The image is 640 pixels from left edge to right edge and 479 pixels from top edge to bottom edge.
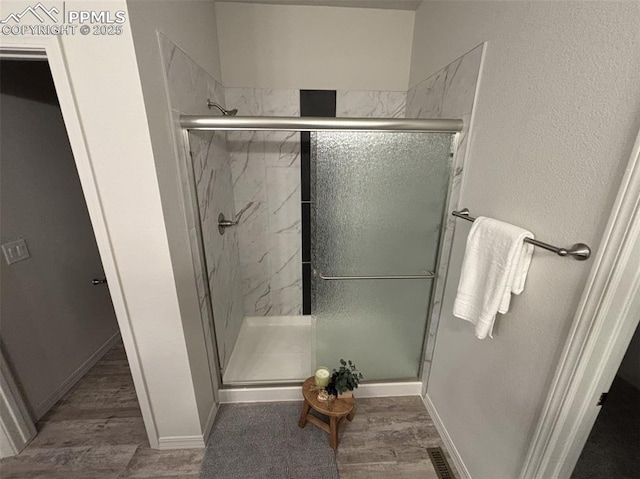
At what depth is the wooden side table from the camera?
1.37 m

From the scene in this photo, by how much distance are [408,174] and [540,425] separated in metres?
1.11

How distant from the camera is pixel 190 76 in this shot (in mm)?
1340

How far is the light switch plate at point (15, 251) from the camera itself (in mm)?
1387

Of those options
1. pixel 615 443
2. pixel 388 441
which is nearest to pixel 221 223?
pixel 388 441

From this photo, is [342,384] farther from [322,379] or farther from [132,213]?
[132,213]

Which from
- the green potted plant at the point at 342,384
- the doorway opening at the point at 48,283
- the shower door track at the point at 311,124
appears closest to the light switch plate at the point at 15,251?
the doorway opening at the point at 48,283

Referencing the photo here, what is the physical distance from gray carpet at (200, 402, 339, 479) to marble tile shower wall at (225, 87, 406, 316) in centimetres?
95

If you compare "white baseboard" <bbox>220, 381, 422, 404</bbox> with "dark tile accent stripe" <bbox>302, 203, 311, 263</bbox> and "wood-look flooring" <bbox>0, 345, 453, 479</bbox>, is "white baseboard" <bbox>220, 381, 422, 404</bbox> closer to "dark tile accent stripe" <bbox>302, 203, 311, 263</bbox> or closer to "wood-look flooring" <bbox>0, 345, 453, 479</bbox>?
"wood-look flooring" <bbox>0, 345, 453, 479</bbox>

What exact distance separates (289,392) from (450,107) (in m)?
1.91

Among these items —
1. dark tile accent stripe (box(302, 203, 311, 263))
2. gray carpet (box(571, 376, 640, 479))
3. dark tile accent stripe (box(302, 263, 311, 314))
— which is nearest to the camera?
gray carpet (box(571, 376, 640, 479))

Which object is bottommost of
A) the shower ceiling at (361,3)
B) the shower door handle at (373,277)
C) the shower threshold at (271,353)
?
the shower threshold at (271,353)

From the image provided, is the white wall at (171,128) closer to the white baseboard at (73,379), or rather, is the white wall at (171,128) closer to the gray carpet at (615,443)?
the white baseboard at (73,379)

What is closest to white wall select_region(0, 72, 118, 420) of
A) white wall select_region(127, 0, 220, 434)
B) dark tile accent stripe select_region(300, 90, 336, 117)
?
white wall select_region(127, 0, 220, 434)

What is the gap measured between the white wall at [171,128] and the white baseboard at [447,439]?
131 cm
